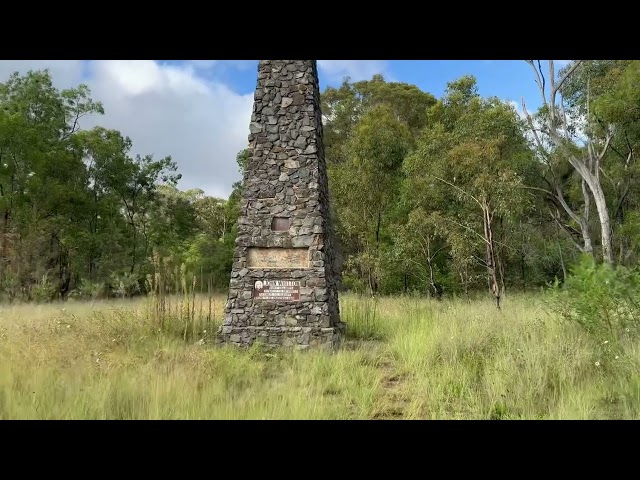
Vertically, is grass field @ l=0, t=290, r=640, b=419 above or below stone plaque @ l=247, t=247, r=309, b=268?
below

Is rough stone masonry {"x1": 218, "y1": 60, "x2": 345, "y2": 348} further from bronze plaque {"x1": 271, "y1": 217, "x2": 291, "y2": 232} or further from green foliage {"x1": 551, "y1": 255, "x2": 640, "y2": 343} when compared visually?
green foliage {"x1": 551, "y1": 255, "x2": 640, "y2": 343}

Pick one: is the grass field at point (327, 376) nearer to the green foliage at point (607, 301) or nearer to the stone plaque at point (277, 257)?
the green foliage at point (607, 301)

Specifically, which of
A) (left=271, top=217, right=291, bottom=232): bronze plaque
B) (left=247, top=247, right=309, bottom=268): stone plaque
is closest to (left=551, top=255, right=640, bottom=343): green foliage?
(left=247, top=247, right=309, bottom=268): stone plaque

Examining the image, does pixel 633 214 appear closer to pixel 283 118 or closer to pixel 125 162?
pixel 283 118

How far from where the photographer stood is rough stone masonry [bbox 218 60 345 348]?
26.5ft

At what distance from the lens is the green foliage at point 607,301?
223 inches

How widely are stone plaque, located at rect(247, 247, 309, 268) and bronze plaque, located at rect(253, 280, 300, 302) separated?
0.85ft

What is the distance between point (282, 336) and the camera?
802 centimetres

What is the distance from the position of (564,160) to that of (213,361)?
2015 cm

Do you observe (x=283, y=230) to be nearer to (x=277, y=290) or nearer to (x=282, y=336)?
(x=277, y=290)

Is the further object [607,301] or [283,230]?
[283,230]

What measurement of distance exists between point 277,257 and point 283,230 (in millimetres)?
446

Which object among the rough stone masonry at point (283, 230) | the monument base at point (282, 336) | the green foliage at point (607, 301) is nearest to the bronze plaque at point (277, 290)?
the rough stone masonry at point (283, 230)

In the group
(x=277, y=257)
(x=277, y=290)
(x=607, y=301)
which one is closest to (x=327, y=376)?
(x=277, y=290)
